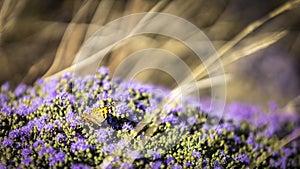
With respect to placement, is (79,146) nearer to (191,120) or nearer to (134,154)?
(134,154)

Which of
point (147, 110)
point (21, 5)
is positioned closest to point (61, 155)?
point (147, 110)

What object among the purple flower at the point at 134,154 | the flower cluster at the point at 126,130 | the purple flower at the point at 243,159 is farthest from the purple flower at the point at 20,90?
the purple flower at the point at 243,159

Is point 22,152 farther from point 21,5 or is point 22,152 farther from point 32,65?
point 21,5

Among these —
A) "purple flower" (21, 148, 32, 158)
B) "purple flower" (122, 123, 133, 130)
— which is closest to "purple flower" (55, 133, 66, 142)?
"purple flower" (21, 148, 32, 158)

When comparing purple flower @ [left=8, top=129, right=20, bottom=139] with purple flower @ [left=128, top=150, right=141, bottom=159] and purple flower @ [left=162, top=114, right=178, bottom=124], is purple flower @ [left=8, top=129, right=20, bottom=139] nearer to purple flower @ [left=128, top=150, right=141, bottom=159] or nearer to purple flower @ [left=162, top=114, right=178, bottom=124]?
purple flower @ [left=128, top=150, right=141, bottom=159]

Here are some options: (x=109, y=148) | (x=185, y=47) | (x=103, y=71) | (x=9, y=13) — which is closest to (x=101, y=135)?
(x=109, y=148)

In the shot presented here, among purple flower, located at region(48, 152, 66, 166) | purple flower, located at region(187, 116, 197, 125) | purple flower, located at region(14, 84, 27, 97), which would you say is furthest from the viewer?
purple flower, located at region(14, 84, 27, 97)
